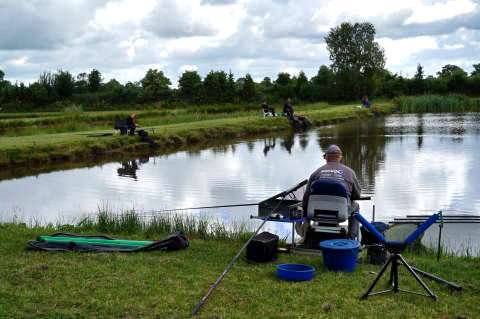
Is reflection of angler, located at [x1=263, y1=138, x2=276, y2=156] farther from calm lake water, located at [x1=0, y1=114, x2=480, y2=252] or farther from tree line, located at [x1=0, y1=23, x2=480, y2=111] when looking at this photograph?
tree line, located at [x1=0, y1=23, x2=480, y2=111]

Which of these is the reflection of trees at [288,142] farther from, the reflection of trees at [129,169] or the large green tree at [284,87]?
the large green tree at [284,87]

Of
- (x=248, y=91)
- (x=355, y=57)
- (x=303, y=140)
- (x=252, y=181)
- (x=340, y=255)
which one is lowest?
(x=252, y=181)

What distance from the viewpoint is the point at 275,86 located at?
68.0 m

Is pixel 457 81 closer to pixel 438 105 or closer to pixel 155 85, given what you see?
pixel 438 105

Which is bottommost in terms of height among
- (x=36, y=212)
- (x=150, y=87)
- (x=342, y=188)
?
(x=36, y=212)

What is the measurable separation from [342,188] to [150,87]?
180ft

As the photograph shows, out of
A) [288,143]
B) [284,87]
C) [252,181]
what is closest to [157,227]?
[252,181]

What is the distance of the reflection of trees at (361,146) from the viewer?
56.6 ft

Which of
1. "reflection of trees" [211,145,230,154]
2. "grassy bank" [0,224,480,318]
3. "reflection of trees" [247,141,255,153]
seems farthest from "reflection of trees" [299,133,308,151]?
"grassy bank" [0,224,480,318]

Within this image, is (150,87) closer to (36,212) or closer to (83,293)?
(36,212)

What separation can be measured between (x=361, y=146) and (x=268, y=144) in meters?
4.39

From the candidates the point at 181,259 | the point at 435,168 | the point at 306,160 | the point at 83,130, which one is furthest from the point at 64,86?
the point at 181,259

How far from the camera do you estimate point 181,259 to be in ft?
23.1

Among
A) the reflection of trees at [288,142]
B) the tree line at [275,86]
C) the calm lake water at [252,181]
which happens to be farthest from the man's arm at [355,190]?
the tree line at [275,86]
